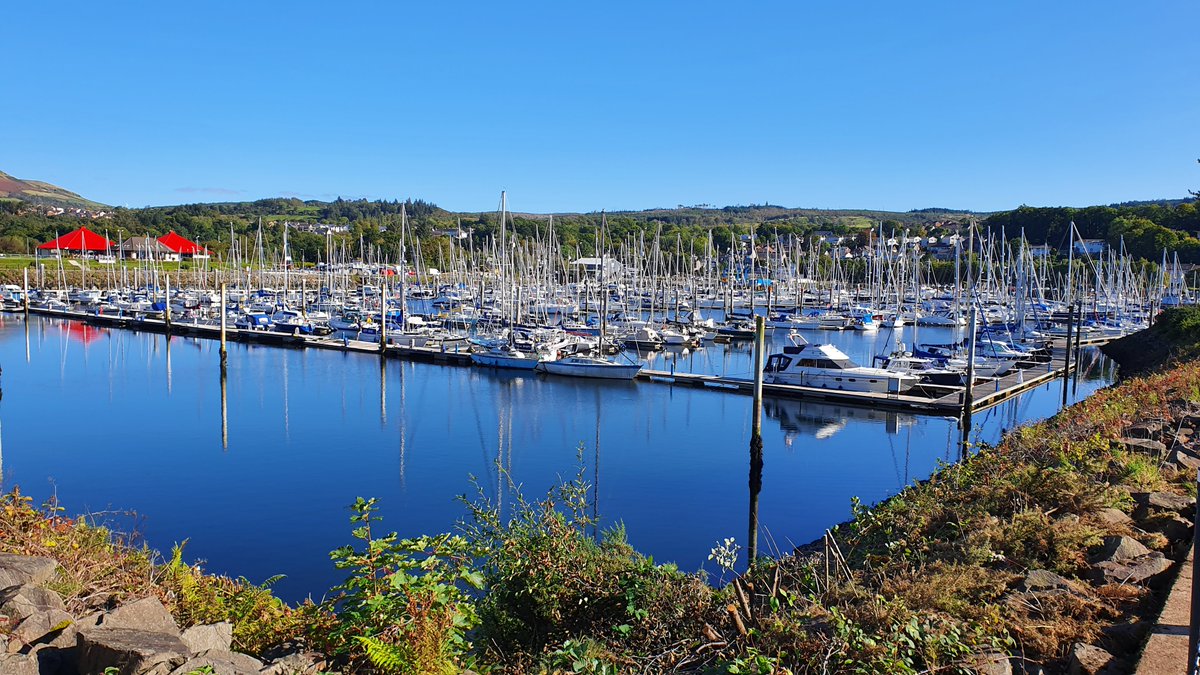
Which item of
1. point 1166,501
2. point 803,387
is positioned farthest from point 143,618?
point 803,387

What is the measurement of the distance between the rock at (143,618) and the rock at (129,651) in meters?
0.28

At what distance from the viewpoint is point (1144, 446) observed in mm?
12102

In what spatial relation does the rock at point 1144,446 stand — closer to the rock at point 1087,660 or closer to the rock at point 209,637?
the rock at point 1087,660

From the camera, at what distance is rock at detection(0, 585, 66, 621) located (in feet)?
19.6

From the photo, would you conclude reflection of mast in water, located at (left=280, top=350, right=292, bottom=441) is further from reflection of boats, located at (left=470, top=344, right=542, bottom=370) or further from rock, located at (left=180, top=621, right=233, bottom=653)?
rock, located at (left=180, top=621, right=233, bottom=653)

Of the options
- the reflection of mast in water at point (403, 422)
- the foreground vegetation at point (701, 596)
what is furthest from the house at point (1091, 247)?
the foreground vegetation at point (701, 596)

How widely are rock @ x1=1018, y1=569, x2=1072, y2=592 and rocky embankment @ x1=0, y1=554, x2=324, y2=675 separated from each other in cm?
591

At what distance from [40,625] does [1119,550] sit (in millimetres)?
9036

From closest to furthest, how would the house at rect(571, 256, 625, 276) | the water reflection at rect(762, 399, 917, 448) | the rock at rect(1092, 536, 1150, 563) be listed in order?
the rock at rect(1092, 536, 1150, 563) < the water reflection at rect(762, 399, 917, 448) < the house at rect(571, 256, 625, 276)

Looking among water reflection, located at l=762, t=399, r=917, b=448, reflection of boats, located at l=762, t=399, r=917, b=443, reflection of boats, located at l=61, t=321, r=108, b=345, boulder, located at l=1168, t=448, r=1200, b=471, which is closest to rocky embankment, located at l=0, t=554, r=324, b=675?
boulder, located at l=1168, t=448, r=1200, b=471

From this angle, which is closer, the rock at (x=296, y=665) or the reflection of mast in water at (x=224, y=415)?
the rock at (x=296, y=665)

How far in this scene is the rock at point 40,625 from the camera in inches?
228

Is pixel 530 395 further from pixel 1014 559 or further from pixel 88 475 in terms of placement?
pixel 1014 559

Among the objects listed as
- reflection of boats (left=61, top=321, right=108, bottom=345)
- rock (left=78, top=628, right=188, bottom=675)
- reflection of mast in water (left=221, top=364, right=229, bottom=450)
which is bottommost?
reflection of mast in water (left=221, top=364, right=229, bottom=450)
